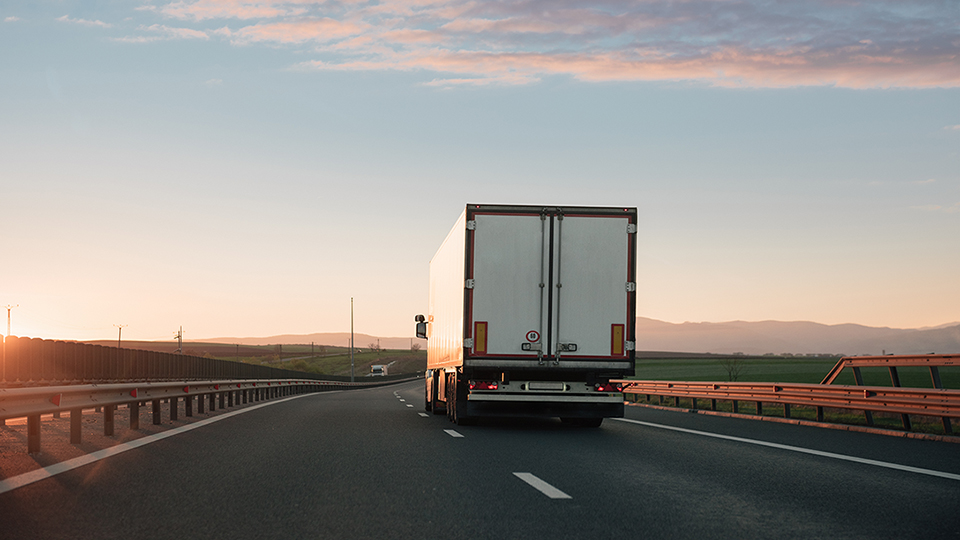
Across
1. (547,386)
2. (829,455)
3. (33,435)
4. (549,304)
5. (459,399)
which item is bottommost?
(829,455)

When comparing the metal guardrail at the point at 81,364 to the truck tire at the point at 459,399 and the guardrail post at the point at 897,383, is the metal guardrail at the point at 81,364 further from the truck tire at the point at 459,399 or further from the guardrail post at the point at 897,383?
the guardrail post at the point at 897,383

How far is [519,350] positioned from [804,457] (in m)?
5.29

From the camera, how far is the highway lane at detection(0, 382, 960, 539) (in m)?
5.87

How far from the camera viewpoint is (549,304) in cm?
1453

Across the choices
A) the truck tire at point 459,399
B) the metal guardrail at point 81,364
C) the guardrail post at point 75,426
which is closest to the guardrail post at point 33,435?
the guardrail post at point 75,426

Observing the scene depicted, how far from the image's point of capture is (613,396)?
48.3ft

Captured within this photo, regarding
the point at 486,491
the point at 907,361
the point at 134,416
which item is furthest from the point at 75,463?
the point at 907,361

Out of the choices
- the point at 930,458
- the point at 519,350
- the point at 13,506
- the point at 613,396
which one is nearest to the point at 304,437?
the point at 519,350

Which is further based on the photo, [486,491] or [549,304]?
[549,304]

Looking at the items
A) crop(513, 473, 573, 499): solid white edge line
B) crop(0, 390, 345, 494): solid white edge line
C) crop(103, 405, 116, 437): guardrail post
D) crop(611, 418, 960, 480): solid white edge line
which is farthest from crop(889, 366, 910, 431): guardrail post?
crop(103, 405, 116, 437): guardrail post

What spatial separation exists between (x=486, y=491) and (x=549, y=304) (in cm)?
725

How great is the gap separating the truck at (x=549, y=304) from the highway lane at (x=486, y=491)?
2.01 m

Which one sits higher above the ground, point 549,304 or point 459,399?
point 549,304

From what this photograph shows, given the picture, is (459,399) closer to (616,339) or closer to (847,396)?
(616,339)
